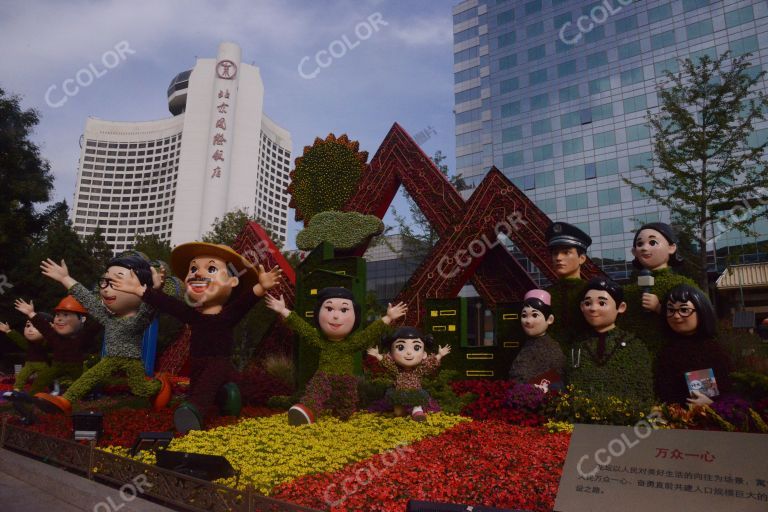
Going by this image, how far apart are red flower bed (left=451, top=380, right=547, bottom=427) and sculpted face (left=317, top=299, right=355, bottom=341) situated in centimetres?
231

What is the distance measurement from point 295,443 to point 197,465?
1.67m

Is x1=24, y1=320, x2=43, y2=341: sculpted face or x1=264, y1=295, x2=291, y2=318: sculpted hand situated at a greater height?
x1=264, y1=295, x2=291, y2=318: sculpted hand

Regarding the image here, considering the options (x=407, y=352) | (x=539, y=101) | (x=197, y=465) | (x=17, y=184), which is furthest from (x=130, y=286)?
(x=539, y=101)

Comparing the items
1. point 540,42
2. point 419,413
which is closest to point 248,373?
point 419,413

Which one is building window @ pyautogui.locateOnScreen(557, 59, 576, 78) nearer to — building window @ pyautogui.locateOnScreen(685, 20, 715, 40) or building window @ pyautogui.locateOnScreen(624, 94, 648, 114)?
building window @ pyautogui.locateOnScreen(624, 94, 648, 114)

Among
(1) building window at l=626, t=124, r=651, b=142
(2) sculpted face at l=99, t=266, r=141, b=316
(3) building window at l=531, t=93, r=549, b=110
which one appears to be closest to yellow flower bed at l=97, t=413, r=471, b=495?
(2) sculpted face at l=99, t=266, r=141, b=316

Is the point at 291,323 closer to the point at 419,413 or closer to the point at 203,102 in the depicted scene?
the point at 419,413

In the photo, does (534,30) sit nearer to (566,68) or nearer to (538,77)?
(538,77)

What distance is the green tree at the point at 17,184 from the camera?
1667cm

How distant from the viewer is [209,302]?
8.07m

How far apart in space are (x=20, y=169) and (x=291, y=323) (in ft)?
48.8

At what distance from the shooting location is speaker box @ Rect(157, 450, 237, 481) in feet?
15.4

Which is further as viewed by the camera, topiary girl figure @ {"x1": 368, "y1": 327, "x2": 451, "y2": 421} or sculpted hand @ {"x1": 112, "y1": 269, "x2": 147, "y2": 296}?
topiary girl figure @ {"x1": 368, "y1": 327, "x2": 451, "y2": 421}

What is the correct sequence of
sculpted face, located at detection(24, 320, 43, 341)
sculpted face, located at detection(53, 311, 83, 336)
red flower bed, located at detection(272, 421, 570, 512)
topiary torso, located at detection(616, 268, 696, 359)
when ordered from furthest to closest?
sculpted face, located at detection(24, 320, 43, 341) → sculpted face, located at detection(53, 311, 83, 336) → topiary torso, located at detection(616, 268, 696, 359) → red flower bed, located at detection(272, 421, 570, 512)
